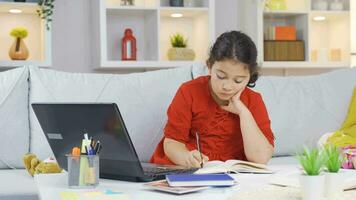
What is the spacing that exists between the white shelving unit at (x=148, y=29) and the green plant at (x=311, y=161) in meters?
2.53

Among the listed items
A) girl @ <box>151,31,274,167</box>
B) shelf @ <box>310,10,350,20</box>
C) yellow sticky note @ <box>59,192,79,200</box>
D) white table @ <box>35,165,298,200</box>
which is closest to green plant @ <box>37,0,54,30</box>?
girl @ <box>151,31,274,167</box>

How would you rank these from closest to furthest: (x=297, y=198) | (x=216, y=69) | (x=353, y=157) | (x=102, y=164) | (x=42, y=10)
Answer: (x=297, y=198), (x=102, y=164), (x=353, y=157), (x=216, y=69), (x=42, y=10)

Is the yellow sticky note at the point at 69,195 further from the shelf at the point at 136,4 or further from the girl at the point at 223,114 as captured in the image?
the shelf at the point at 136,4

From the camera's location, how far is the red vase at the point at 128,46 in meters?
3.63

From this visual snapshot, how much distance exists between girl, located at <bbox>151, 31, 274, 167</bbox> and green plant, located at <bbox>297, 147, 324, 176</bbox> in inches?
29.2

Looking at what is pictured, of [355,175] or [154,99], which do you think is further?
[154,99]

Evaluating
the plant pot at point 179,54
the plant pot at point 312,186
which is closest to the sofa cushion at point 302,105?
the plant pot at point 179,54

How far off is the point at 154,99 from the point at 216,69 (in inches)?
23.0

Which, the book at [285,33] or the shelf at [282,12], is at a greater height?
the shelf at [282,12]

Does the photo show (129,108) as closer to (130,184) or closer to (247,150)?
(247,150)

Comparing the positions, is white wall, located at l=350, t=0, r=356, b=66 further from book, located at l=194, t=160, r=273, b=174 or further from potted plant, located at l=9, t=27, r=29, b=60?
book, located at l=194, t=160, r=273, b=174

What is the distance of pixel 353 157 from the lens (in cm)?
152

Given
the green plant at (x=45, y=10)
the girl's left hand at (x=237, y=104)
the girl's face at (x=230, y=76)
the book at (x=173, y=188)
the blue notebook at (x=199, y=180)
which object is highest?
the green plant at (x=45, y=10)

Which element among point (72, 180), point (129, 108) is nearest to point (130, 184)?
point (72, 180)
